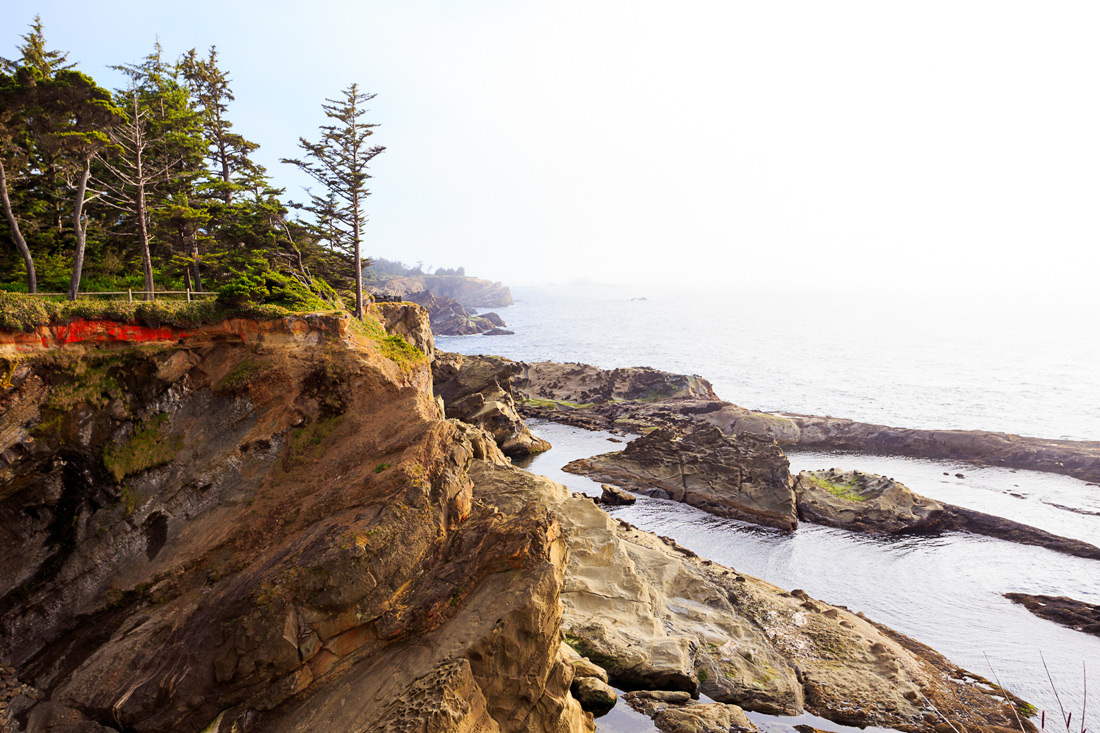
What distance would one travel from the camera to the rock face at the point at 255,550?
465 inches

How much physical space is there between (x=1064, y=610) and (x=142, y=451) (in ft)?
137

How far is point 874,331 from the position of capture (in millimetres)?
160125

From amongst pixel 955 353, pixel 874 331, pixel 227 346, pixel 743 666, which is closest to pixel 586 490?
pixel 743 666

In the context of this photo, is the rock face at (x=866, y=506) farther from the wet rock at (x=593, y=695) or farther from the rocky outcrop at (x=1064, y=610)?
the wet rock at (x=593, y=695)

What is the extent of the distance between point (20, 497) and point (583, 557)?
19708 millimetres

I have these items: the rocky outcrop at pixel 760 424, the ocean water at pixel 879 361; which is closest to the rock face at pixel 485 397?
the rocky outcrop at pixel 760 424

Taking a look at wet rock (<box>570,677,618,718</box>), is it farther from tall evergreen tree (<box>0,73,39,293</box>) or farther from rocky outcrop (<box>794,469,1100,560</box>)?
tall evergreen tree (<box>0,73,39,293</box>)

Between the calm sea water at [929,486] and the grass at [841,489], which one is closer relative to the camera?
the calm sea water at [929,486]

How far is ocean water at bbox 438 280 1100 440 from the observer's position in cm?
6962

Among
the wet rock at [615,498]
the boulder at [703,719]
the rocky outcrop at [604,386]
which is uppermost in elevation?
the rocky outcrop at [604,386]

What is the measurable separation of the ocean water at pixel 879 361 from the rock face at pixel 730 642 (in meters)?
50.5

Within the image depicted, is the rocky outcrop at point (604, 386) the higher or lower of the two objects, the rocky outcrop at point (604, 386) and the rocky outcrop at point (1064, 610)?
the higher

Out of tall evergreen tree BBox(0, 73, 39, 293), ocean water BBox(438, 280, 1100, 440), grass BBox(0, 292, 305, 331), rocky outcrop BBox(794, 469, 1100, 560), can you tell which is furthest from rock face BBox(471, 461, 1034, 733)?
ocean water BBox(438, 280, 1100, 440)

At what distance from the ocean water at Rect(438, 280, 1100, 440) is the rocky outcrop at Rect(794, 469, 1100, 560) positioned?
30.3 m
